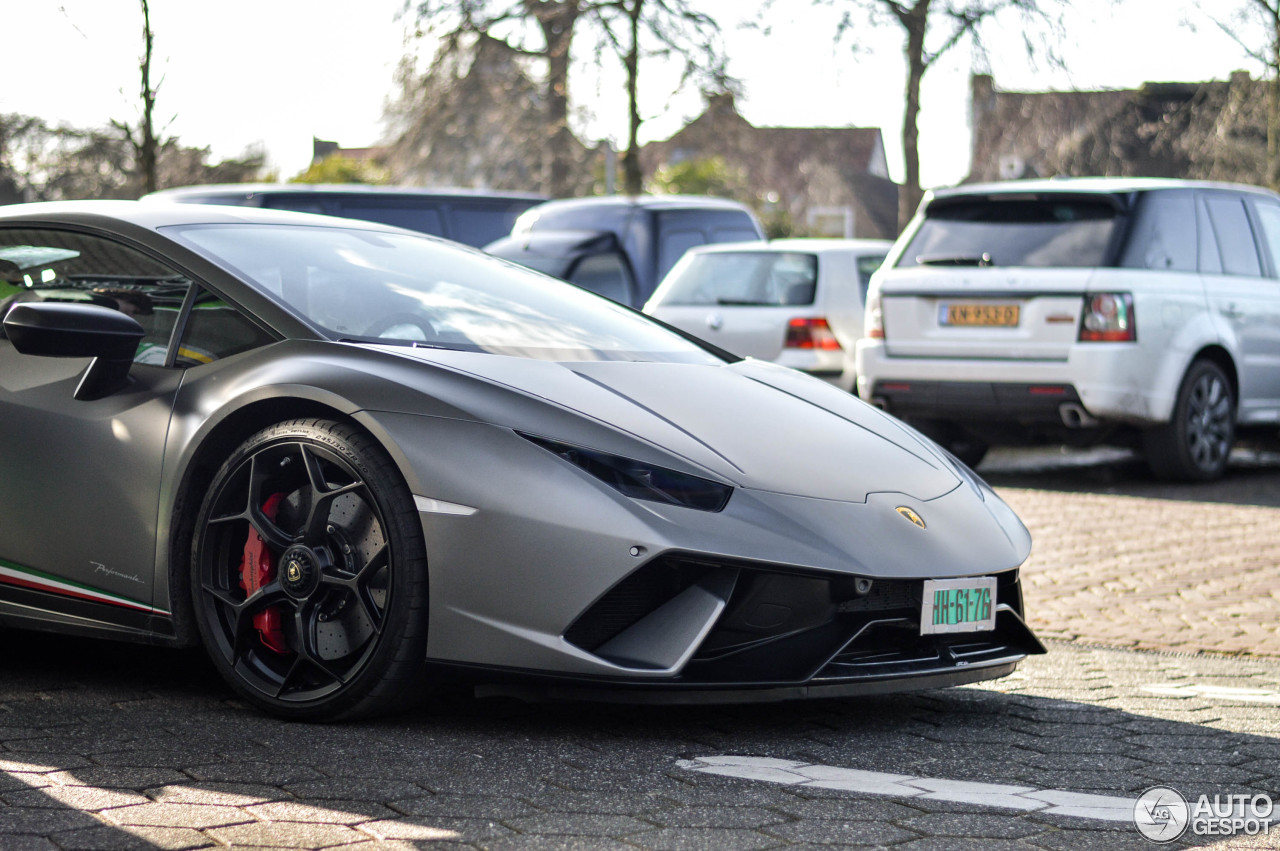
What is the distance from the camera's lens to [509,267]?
15.2 ft

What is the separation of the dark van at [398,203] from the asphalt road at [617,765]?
346 inches

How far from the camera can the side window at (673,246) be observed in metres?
12.9

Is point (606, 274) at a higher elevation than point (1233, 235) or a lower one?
lower

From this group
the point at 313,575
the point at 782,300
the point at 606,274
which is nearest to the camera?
the point at 313,575

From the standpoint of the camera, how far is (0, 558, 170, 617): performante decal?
3723 millimetres

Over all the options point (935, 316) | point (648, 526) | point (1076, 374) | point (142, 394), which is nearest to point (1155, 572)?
point (1076, 374)

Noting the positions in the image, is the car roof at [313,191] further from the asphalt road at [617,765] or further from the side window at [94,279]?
the asphalt road at [617,765]

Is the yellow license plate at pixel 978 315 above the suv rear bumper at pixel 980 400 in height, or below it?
above

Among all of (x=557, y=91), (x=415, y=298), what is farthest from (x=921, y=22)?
(x=415, y=298)

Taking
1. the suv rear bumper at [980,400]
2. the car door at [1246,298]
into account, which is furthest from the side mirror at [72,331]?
the car door at [1246,298]

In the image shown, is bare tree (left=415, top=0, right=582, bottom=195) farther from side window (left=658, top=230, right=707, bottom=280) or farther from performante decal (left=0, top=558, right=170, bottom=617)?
performante decal (left=0, top=558, right=170, bottom=617)

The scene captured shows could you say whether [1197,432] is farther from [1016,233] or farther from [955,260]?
[955,260]

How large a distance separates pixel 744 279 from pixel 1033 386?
2768 mm

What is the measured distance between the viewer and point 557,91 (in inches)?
1231
